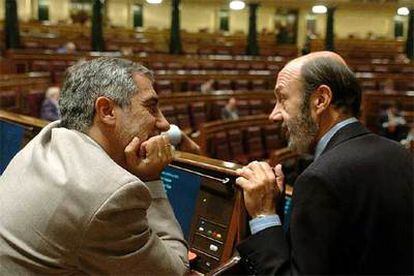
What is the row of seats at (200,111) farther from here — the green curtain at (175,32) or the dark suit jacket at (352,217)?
the green curtain at (175,32)

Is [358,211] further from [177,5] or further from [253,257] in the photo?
[177,5]

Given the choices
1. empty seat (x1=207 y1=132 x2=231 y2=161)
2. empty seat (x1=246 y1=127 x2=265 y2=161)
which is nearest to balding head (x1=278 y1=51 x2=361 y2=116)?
empty seat (x1=207 y1=132 x2=231 y2=161)

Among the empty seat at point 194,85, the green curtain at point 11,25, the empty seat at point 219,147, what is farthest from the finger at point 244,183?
the green curtain at point 11,25

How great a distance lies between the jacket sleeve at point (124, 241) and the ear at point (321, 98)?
0.50 m

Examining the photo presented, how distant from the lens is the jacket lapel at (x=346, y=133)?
1.53 m

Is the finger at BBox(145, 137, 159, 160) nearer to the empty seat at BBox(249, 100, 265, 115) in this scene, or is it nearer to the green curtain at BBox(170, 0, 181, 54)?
the empty seat at BBox(249, 100, 265, 115)

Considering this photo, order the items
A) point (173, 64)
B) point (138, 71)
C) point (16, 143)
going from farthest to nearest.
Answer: point (173, 64) < point (16, 143) < point (138, 71)

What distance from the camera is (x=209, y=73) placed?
11.1m

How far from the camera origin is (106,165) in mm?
1418

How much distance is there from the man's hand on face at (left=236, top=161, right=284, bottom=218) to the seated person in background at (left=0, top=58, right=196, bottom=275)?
23cm

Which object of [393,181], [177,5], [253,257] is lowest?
Answer: [253,257]

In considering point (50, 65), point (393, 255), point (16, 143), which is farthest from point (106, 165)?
point (50, 65)

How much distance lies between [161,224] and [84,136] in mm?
334

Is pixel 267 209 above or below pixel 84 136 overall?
below
